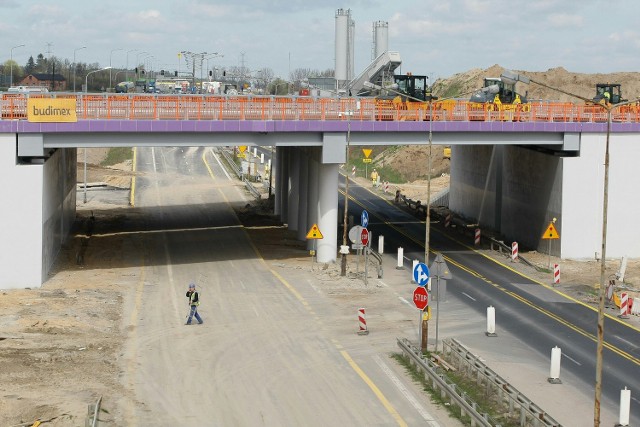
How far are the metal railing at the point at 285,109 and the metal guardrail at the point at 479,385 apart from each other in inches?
603

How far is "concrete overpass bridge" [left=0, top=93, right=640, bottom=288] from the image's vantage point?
4588 cm

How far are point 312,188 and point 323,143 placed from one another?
4.78 meters

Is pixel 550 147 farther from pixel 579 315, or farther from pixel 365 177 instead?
pixel 365 177

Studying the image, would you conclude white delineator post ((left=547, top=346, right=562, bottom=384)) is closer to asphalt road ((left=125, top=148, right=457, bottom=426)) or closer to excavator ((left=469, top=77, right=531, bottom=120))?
asphalt road ((left=125, top=148, right=457, bottom=426))

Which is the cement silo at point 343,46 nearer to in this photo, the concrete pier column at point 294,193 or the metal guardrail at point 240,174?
the metal guardrail at point 240,174

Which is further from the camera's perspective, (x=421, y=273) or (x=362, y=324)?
(x=362, y=324)

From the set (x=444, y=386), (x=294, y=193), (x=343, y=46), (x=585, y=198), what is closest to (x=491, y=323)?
(x=444, y=386)

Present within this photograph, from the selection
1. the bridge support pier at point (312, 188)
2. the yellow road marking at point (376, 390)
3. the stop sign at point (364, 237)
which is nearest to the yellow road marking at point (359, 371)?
the yellow road marking at point (376, 390)

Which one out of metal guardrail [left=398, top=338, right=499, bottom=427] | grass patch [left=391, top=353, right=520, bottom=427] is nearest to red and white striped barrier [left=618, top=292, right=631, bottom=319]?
metal guardrail [left=398, top=338, right=499, bottom=427]

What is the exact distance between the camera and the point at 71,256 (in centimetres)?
5403

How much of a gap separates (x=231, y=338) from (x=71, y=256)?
64.8 ft

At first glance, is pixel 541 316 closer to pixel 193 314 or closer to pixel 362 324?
pixel 362 324

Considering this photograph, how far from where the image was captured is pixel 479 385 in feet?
98.8

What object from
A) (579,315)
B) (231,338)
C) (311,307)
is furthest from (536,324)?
(231,338)
